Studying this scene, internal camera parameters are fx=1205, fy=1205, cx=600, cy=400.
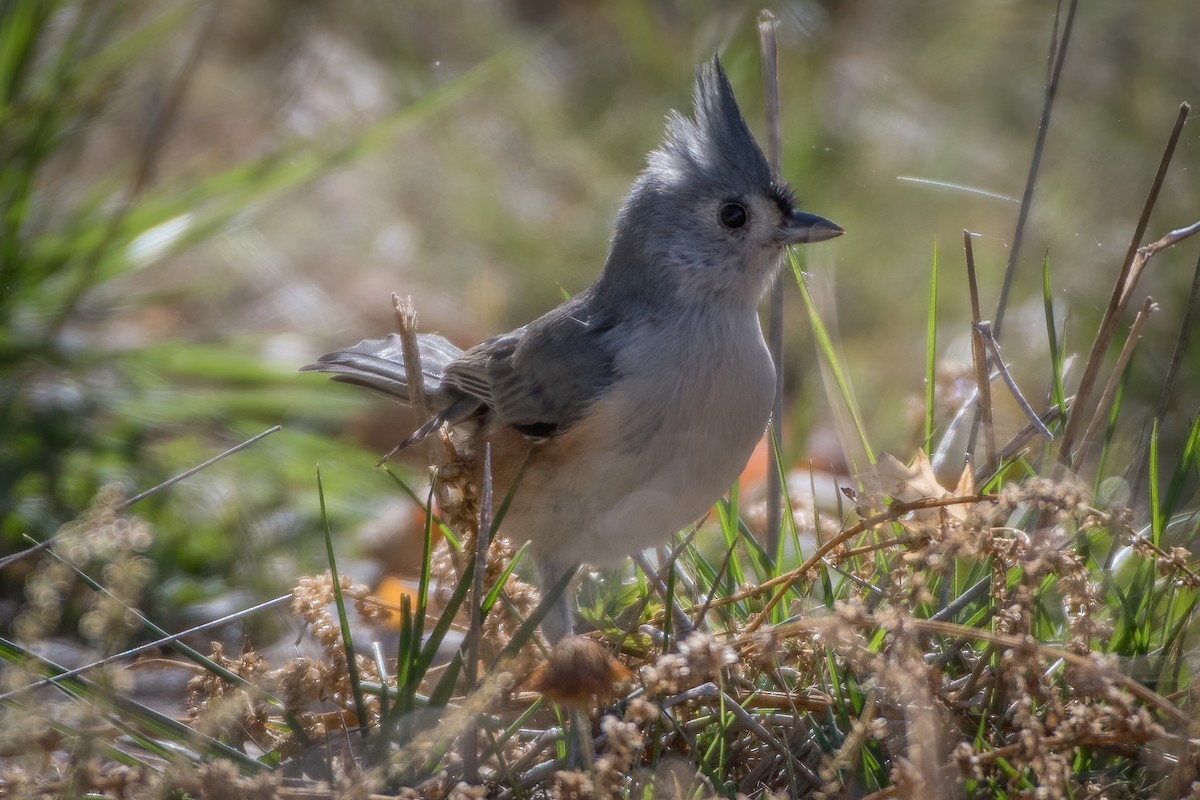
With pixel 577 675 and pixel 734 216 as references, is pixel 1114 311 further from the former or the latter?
pixel 577 675

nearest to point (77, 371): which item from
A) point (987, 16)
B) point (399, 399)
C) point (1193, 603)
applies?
point (399, 399)

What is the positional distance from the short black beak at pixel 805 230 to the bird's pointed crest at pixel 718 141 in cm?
10

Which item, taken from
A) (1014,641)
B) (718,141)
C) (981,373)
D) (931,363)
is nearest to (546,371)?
(718,141)

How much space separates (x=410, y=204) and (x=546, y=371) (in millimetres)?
3436

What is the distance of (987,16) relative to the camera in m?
5.66

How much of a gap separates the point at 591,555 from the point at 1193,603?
1092 mm

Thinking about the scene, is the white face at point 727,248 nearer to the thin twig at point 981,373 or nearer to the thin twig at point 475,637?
the thin twig at point 981,373

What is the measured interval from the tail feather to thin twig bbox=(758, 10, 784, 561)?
796 millimetres

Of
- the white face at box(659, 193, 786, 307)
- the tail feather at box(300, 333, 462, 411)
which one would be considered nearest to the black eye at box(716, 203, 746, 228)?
the white face at box(659, 193, 786, 307)

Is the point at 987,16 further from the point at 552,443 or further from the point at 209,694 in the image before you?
the point at 209,694

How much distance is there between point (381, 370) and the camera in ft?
9.43

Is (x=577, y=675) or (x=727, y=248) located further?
(x=727, y=248)

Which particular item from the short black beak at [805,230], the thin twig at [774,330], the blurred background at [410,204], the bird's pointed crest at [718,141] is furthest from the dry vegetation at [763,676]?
the blurred background at [410,204]

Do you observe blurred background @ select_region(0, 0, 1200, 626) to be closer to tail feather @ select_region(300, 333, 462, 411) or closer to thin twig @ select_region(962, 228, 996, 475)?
thin twig @ select_region(962, 228, 996, 475)
